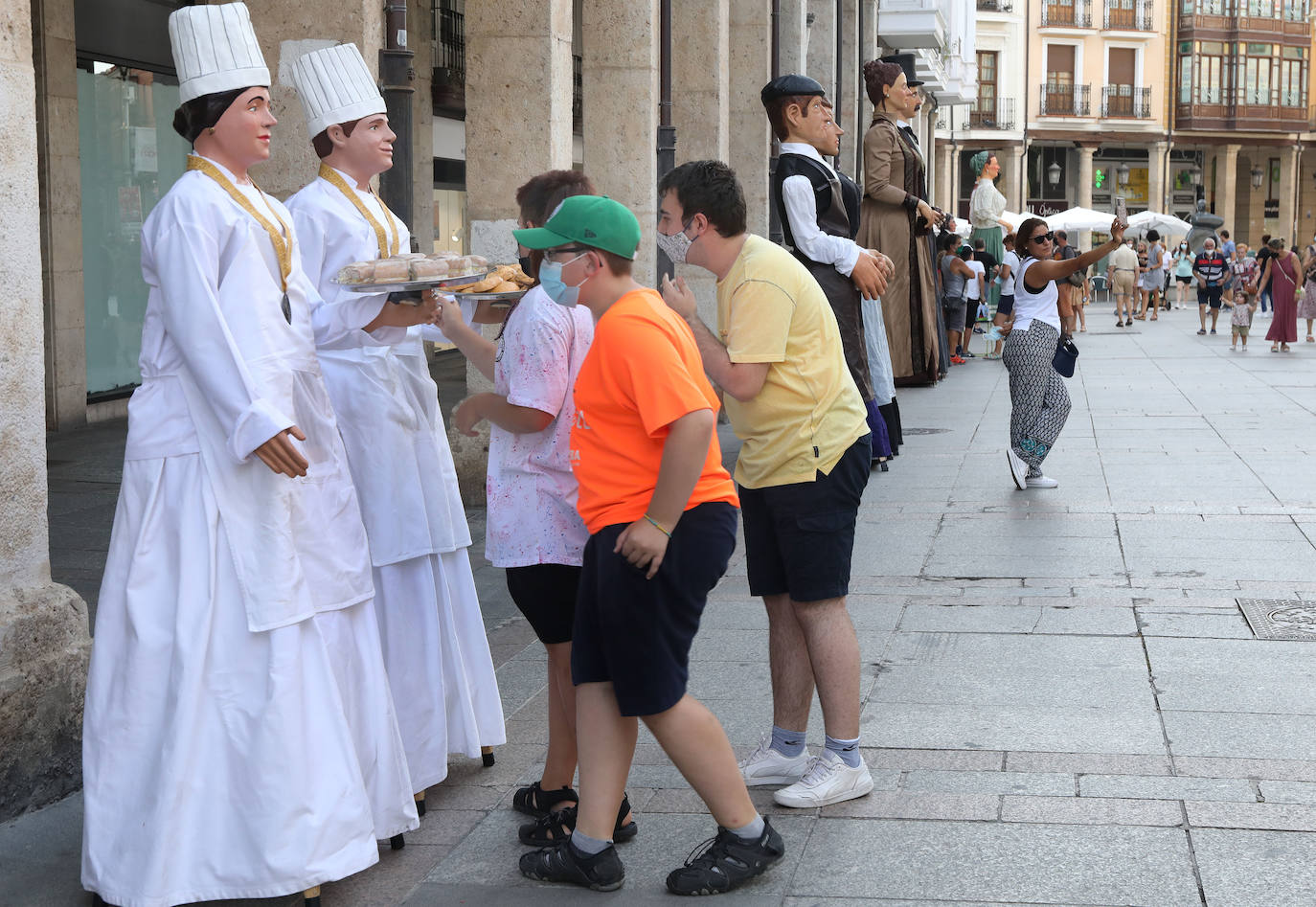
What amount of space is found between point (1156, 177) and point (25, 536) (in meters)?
72.6

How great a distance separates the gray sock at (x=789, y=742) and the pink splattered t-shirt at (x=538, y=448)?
0.91 meters

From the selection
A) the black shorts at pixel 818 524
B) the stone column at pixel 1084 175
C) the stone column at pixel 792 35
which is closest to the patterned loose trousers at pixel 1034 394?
the black shorts at pixel 818 524

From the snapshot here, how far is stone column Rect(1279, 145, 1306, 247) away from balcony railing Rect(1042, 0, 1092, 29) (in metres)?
11.1

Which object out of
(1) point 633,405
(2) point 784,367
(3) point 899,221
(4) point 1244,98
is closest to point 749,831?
(1) point 633,405

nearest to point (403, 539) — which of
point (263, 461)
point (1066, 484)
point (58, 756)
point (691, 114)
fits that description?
point (263, 461)

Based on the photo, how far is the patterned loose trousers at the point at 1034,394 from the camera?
10.5 m

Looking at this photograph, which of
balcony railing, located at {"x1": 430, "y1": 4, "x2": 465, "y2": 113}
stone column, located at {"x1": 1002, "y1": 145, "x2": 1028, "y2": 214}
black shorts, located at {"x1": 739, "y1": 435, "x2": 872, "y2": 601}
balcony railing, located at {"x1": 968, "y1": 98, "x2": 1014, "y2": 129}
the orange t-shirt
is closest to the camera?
the orange t-shirt

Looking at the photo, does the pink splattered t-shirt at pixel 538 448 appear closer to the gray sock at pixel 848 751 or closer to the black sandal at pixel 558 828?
the black sandal at pixel 558 828

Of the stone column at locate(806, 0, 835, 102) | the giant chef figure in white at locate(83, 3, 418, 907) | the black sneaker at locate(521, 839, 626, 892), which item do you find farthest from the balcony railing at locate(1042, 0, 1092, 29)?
the black sneaker at locate(521, 839, 626, 892)

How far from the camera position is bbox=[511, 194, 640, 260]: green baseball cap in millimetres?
3932

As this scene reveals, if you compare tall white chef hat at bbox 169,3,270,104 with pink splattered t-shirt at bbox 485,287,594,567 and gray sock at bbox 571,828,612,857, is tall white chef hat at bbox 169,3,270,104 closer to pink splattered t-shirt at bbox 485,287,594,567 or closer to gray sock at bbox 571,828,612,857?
pink splattered t-shirt at bbox 485,287,594,567

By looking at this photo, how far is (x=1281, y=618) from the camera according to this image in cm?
673

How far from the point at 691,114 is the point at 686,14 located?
92 cm

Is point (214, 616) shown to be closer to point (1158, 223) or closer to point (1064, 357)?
point (1064, 357)
